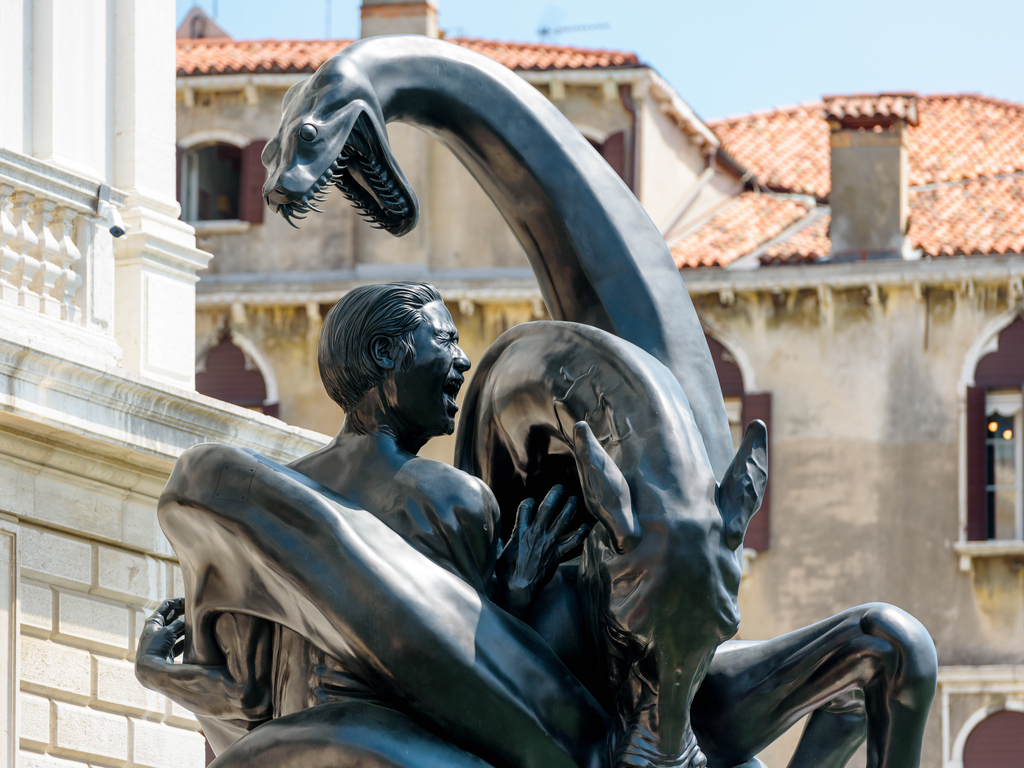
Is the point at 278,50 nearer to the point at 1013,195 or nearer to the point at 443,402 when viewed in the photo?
the point at 1013,195

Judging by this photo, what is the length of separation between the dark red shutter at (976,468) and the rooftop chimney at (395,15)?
22.1 ft

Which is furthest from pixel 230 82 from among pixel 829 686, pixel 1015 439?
pixel 829 686

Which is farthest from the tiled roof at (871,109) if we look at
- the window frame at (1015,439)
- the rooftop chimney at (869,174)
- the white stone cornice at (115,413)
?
the white stone cornice at (115,413)

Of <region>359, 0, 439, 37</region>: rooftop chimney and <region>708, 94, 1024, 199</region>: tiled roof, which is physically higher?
<region>359, 0, 439, 37</region>: rooftop chimney

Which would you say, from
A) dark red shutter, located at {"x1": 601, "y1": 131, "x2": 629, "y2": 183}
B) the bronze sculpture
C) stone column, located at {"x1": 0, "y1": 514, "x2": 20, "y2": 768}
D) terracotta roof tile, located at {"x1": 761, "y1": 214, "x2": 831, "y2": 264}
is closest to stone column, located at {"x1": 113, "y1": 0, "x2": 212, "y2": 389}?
stone column, located at {"x1": 0, "y1": 514, "x2": 20, "y2": 768}

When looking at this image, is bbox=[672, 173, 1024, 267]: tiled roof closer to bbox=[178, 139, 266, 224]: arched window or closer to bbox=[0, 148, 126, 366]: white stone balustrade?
bbox=[178, 139, 266, 224]: arched window

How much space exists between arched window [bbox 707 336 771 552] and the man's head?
15302mm

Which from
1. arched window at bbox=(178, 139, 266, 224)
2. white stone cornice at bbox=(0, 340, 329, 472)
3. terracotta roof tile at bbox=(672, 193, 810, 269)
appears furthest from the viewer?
arched window at bbox=(178, 139, 266, 224)

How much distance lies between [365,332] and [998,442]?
53.3ft

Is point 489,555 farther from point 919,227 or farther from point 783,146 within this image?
point 783,146

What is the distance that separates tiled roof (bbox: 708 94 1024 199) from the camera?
A: 2102 cm

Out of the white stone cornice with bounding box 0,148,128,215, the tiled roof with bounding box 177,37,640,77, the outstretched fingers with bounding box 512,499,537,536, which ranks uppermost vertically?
the tiled roof with bounding box 177,37,640,77

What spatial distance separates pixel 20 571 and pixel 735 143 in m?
15.2

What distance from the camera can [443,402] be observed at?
2.35 m
